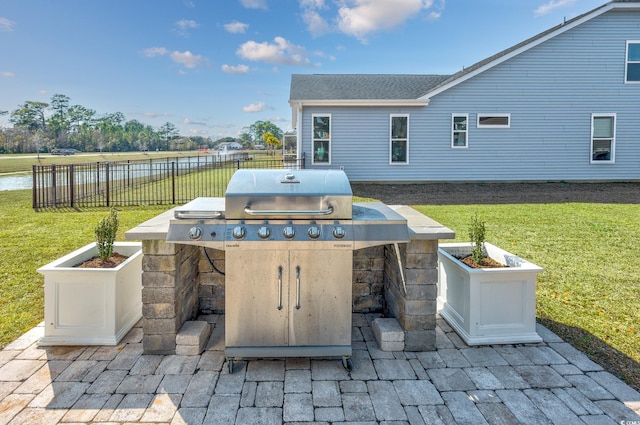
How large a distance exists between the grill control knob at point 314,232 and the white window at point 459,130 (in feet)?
37.1

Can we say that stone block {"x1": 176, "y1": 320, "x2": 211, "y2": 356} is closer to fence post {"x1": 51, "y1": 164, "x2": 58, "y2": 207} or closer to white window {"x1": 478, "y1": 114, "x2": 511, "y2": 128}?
fence post {"x1": 51, "y1": 164, "x2": 58, "y2": 207}

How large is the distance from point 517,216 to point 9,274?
8481 millimetres

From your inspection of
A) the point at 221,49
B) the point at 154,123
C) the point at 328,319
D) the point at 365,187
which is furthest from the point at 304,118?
the point at 154,123

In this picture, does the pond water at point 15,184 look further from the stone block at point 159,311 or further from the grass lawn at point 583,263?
the stone block at point 159,311

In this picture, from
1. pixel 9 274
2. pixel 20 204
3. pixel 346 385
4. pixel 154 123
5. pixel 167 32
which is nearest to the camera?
pixel 346 385

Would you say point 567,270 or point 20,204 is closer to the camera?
point 567,270

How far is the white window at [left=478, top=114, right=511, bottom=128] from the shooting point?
41.2 ft

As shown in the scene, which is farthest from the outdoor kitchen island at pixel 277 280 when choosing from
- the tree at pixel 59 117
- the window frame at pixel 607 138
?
the tree at pixel 59 117

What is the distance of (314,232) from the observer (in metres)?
2.44

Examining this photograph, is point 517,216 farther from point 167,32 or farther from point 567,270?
point 167,32

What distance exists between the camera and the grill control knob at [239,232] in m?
2.42

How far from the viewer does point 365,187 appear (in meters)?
12.3

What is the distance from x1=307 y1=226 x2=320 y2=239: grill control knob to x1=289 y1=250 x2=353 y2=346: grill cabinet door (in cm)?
12

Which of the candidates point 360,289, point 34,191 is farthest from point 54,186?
point 360,289
